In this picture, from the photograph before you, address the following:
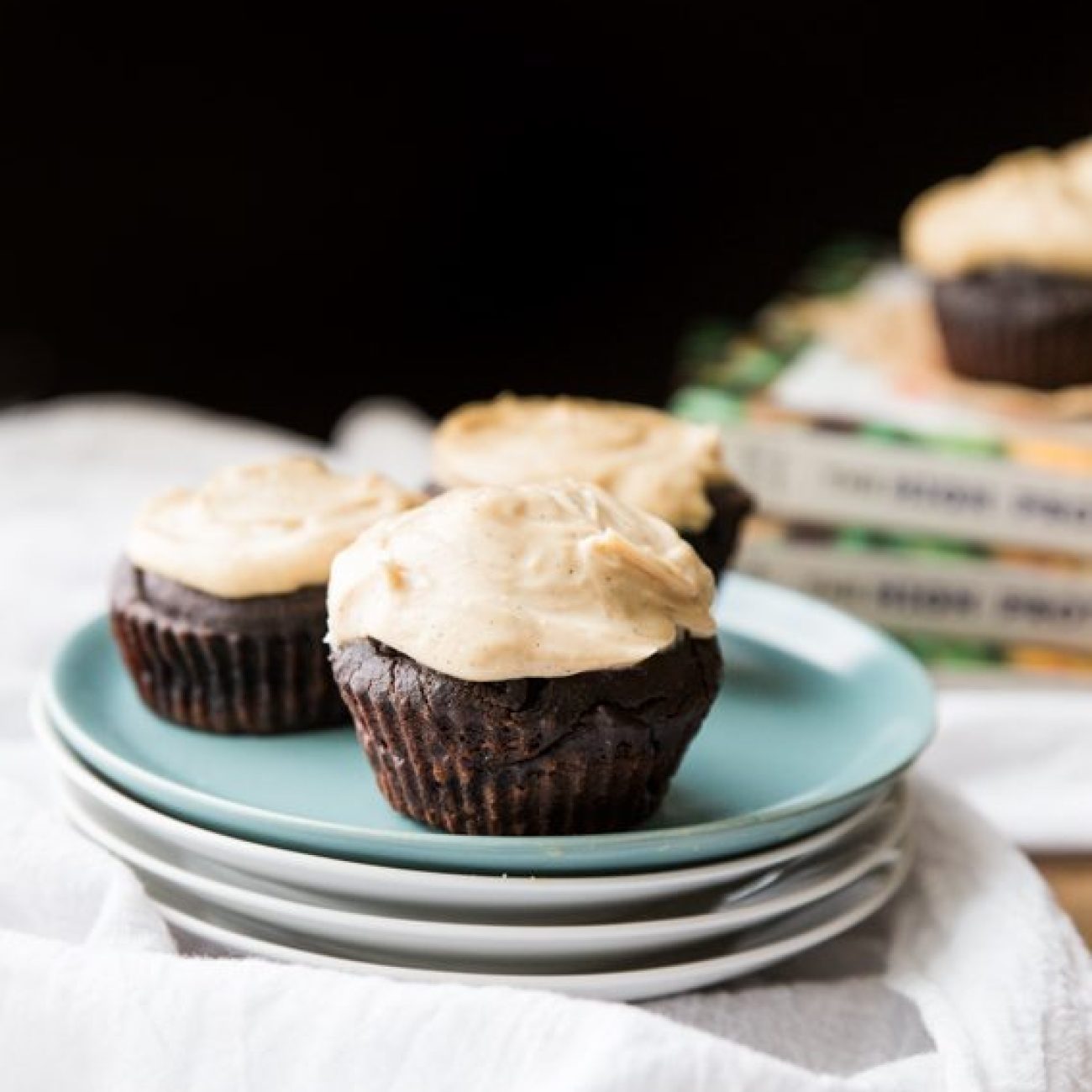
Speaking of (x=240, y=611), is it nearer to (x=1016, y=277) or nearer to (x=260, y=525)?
(x=260, y=525)

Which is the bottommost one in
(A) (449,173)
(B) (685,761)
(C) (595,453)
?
(A) (449,173)

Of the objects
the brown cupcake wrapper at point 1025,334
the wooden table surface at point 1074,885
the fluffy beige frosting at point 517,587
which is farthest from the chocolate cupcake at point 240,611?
the brown cupcake wrapper at point 1025,334

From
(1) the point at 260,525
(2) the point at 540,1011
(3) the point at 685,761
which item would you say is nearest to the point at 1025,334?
(3) the point at 685,761

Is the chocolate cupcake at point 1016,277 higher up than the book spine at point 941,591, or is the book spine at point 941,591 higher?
the chocolate cupcake at point 1016,277

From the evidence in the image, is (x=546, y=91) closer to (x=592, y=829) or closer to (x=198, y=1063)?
(x=592, y=829)

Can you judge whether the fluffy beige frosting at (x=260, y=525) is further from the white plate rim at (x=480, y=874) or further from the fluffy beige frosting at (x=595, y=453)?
the white plate rim at (x=480, y=874)

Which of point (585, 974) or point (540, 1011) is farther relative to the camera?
point (585, 974)
